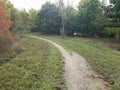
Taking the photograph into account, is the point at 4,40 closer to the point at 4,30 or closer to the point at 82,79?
the point at 4,30

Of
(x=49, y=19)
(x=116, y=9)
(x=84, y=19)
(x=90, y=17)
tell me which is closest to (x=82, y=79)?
(x=116, y=9)

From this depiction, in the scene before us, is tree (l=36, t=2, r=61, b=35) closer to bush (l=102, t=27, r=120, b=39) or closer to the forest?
the forest

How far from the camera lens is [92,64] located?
1482cm

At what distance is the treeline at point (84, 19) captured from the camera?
32919mm

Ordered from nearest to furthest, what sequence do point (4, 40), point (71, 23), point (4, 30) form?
point (4, 30), point (4, 40), point (71, 23)

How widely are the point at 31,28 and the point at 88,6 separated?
25.7 meters

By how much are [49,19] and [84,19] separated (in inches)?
514

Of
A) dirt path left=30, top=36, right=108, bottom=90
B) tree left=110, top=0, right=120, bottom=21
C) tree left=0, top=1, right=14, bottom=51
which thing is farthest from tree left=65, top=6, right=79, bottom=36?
dirt path left=30, top=36, right=108, bottom=90

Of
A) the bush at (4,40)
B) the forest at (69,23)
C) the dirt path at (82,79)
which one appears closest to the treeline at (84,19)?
the forest at (69,23)

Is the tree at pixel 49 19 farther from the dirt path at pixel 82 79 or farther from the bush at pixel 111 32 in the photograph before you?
the dirt path at pixel 82 79

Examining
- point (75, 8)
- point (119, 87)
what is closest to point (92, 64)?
point (119, 87)

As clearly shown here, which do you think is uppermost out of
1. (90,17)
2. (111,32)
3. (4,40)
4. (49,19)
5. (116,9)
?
(116,9)

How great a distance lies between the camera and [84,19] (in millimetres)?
40031

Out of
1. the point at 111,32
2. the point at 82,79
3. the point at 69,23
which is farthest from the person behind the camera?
the point at 69,23
